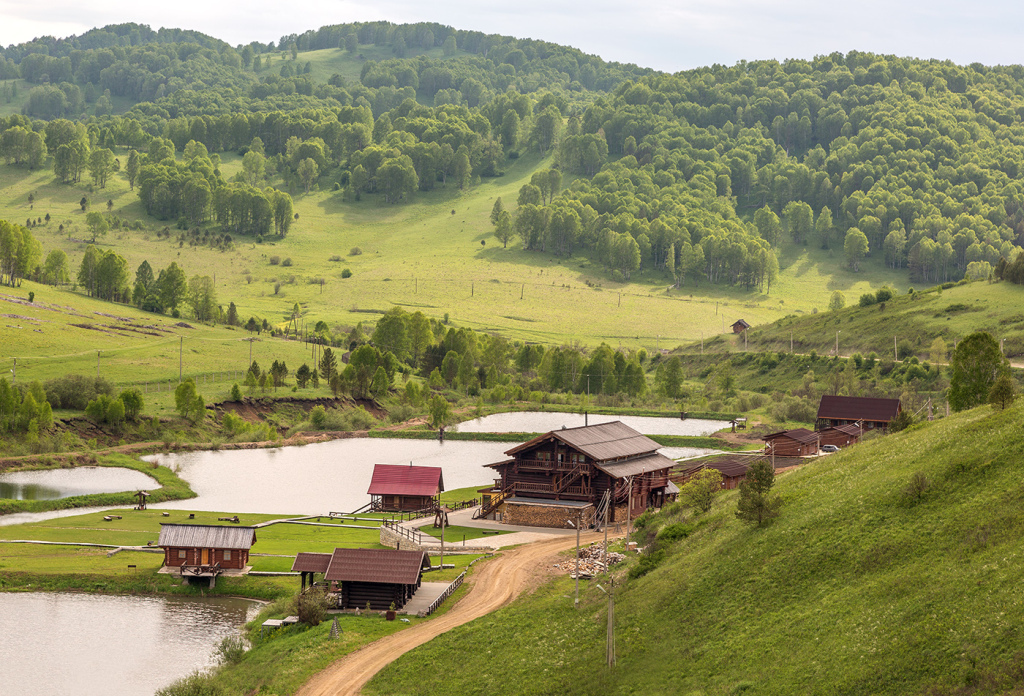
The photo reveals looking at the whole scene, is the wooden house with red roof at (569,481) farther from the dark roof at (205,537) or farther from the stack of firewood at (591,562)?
the dark roof at (205,537)

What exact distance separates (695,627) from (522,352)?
376ft

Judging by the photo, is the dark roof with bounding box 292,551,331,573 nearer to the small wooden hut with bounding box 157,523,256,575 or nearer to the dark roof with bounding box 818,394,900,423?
the small wooden hut with bounding box 157,523,256,575

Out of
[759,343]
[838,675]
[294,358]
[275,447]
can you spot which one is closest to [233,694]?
[838,675]

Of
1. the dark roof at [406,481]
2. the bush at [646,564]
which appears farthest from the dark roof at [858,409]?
the bush at [646,564]

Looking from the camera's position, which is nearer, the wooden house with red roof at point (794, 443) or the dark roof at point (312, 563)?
the dark roof at point (312, 563)

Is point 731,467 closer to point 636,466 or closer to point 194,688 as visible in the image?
point 636,466

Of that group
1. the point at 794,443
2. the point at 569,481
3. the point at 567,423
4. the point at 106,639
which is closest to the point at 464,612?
the point at 106,639

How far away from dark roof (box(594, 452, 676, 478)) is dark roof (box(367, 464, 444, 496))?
510 inches

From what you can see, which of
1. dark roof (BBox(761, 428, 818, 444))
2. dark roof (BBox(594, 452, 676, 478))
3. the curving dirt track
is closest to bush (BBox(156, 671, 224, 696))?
the curving dirt track

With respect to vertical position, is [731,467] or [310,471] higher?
[731,467]

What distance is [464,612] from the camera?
44.9 meters

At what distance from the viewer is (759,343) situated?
158 meters

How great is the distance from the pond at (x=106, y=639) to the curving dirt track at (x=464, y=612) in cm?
797

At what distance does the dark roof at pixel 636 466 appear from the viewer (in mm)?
66188
